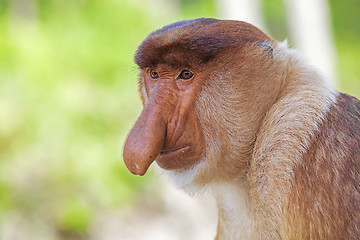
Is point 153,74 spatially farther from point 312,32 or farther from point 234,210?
point 312,32

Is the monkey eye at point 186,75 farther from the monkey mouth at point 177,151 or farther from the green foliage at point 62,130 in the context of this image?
the green foliage at point 62,130

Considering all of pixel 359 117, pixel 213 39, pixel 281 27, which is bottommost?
pixel 281 27

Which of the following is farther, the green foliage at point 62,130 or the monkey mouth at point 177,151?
the green foliage at point 62,130

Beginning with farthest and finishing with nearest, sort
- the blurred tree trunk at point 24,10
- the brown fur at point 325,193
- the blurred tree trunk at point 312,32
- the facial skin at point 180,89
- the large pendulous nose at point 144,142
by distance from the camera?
the blurred tree trunk at point 24,10 → the blurred tree trunk at point 312,32 → the facial skin at point 180,89 → the large pendulous nose at point 144,142 → the brown fur at point 325,193

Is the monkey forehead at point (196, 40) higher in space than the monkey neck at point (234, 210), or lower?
higher

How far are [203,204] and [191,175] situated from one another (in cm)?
594

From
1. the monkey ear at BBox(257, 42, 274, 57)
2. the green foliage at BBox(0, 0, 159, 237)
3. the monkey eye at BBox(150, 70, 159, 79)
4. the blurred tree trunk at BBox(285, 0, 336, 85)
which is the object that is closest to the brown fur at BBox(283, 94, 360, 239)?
the monkey ear at BBox(257, 42, 274, 57)

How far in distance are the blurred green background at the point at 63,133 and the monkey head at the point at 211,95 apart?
404cm

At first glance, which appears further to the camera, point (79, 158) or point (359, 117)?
point (79, 158)

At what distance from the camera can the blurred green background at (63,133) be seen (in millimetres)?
7379

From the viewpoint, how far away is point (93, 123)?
8.01 meters

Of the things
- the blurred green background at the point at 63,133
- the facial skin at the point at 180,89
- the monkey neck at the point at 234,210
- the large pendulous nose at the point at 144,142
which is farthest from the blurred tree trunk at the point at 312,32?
the large pendulous nose at the point at 144,142

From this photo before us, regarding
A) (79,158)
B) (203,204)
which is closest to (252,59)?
(79,158)

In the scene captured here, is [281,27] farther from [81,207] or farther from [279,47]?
[279,47]
